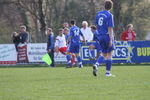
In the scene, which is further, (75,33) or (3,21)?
(3,21)

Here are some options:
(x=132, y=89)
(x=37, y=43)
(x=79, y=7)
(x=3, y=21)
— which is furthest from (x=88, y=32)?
(x=3, y=21)

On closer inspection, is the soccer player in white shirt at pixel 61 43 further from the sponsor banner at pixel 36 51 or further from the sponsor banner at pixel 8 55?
the sponsor banner at pixel 8 55

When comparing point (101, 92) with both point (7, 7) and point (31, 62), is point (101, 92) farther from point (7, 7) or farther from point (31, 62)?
point (7, 7)

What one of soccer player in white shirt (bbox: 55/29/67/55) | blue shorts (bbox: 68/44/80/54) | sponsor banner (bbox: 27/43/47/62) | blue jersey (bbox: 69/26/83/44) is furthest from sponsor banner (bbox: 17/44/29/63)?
blue jersey (bbox: 69/26/83/44)

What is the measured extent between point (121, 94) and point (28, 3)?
3706 cm

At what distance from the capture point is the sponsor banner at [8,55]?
2841 centimetres

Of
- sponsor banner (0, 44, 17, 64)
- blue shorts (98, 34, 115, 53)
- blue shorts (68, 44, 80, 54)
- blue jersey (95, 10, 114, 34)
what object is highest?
blue jersey (95, 10, 114, 34)

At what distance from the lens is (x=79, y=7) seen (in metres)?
52.0

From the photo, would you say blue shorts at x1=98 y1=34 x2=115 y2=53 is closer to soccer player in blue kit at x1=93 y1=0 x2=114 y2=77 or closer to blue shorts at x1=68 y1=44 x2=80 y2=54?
soccer player in blue kit at x1=93 y1=0 x2=114 y2=77

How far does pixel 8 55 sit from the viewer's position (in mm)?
28453

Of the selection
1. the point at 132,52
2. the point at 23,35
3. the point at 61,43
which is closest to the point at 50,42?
the point at 61,43

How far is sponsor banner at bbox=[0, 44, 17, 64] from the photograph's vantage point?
28.4 meters

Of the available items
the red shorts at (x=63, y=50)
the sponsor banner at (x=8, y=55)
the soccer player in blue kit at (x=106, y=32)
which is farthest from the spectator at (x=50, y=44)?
the soccer player in blue kit at (x=106, y=32)

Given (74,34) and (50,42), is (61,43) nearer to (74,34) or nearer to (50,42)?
(50,42)
